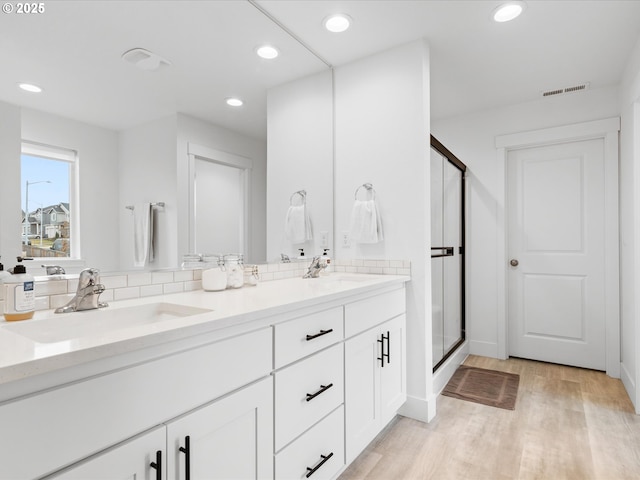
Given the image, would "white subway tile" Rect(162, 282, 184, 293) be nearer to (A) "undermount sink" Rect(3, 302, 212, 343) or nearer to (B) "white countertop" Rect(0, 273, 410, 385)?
(B) "white countertop" Rect(0, 273, 410, 385)

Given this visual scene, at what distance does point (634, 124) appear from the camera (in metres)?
2.22

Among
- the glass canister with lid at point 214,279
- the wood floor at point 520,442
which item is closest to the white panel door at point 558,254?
the wood floor at point 520,442

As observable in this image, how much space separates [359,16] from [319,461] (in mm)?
2203

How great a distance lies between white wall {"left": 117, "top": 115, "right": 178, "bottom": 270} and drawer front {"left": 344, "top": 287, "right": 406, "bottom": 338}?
2.69 ft

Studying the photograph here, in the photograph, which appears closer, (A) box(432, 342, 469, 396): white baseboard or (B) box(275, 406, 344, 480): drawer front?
(B) box(275, 406, 344, 480): drawer front

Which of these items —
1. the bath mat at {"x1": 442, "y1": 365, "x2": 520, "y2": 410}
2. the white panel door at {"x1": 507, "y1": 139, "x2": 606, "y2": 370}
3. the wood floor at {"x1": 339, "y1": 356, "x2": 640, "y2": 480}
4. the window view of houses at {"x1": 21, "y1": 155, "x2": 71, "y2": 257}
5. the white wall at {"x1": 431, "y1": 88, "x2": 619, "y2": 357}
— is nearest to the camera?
the window view of houses at {"x1": 21, "y1": 155, "x2": 71, "y2": 257}

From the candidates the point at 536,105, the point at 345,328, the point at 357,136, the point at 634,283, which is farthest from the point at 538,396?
the point at 536,105

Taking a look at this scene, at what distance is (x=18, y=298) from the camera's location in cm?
97

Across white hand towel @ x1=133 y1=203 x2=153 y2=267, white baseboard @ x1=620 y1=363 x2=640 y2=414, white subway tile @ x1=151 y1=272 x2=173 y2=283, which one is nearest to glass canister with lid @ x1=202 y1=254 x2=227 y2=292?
white subway tile @ x1=151 y1=272 x2=173 y2=283

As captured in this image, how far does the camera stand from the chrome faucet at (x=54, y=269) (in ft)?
3.76

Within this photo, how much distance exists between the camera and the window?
3.59 feet

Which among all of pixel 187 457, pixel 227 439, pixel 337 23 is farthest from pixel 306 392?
pixel 337 23

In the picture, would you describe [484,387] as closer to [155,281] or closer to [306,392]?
[306,392]

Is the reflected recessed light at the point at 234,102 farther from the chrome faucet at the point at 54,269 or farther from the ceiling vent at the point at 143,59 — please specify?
→ the chrome faucet at the point at 54,269
